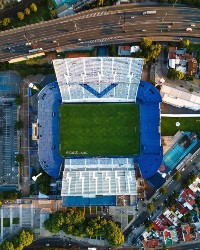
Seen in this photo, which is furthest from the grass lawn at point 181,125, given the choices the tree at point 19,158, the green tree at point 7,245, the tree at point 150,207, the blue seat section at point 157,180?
the green tree at point 7,245

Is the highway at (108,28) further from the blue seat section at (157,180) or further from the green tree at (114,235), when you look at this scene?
the green tree at (114,235)

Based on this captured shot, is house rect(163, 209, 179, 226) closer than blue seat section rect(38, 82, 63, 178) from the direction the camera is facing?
Yes

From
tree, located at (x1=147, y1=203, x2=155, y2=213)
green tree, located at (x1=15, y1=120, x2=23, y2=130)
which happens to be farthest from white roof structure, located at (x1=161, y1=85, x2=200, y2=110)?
green tree, located at (x1=15, y1=120, x2=23, y2=130)

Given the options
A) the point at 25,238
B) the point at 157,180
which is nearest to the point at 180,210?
the point at 157,180

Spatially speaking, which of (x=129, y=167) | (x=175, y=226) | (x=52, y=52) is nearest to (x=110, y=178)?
(x=129, y=167)

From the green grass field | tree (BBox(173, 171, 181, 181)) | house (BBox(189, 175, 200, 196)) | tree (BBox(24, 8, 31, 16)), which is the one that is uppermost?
tree (BBox(24, 8, 31, 16))

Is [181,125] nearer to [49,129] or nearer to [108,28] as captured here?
[108,28]

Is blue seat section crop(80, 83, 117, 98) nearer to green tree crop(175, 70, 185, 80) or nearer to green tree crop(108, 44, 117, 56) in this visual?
green tree crop(108, 44, 117, 56)

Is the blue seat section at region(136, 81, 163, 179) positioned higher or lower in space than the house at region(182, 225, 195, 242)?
higher
